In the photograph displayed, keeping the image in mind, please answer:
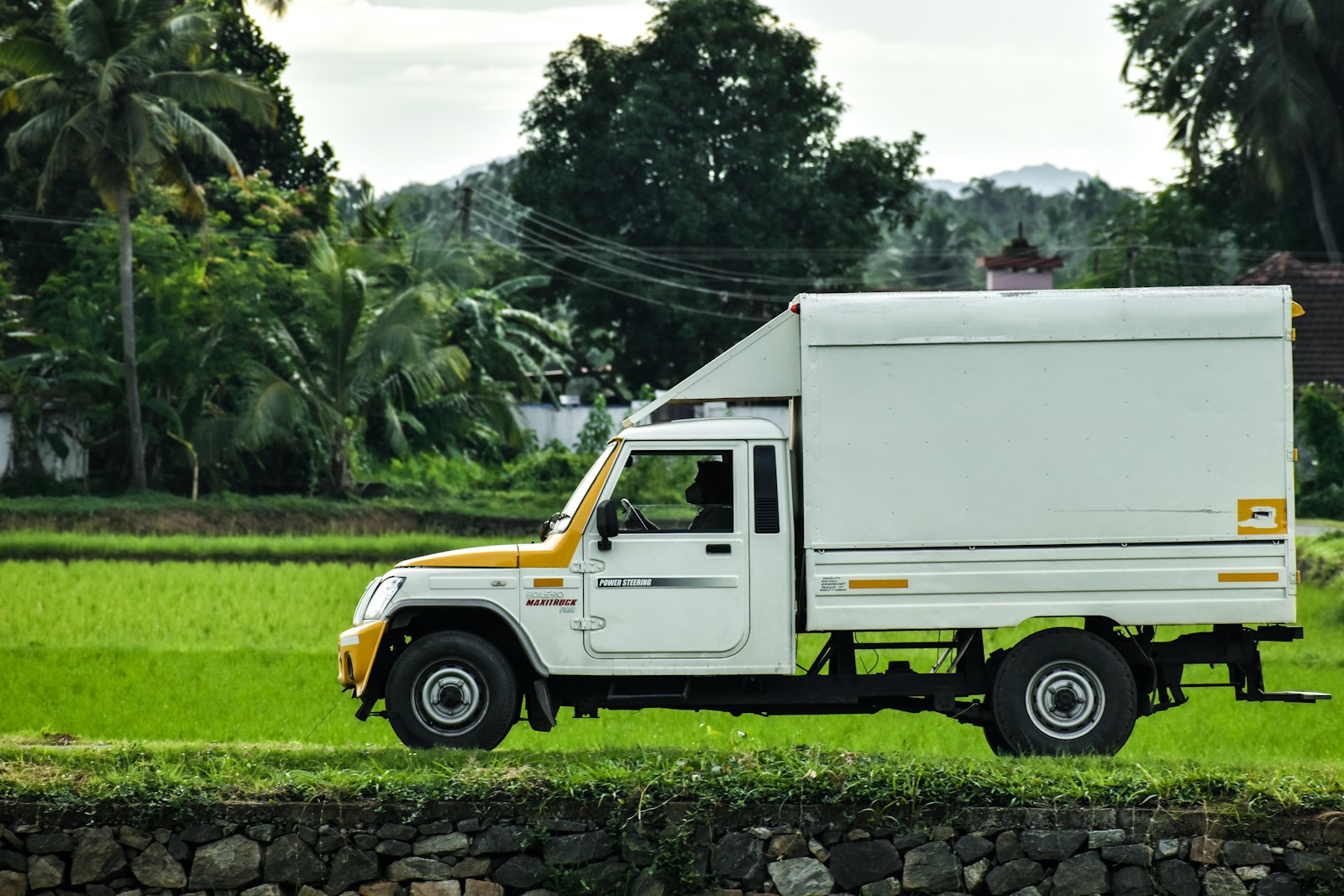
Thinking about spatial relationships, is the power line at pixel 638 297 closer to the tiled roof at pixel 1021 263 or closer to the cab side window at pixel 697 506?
the tiled roof at pixel 1021 263

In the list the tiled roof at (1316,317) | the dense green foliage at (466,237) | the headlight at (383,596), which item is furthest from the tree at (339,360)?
the headlight at (383,596)

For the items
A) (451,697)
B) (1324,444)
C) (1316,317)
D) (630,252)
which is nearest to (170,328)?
(630,252)

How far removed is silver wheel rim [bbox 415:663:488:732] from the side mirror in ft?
3.74

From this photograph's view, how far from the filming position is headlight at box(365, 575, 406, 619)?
9250mm

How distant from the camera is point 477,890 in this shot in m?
8.35

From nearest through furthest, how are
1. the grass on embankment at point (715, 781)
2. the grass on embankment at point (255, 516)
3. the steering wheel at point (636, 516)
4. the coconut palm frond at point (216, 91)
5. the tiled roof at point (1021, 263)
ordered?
the grass on embankment at point (715, 781), the steering wheel at point (636, 516), the grass on embankment at point (255, 516), the coconut palm frond at point (216, 91), the tiled roof at point (1021, 263)

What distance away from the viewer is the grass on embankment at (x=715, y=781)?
8.26m

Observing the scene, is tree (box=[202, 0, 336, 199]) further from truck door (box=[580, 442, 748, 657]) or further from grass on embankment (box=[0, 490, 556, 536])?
truck door (box=[580, 442, 748, 657])

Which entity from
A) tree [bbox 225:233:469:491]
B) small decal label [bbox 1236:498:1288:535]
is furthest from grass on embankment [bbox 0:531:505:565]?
small decal label [bbox 1236:498:1288:535]

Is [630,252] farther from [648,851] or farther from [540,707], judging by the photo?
[648,851]

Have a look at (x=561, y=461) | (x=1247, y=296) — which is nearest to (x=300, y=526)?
(x=561, y=461)

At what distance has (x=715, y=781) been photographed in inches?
332

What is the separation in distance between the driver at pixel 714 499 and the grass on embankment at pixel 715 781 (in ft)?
4.59

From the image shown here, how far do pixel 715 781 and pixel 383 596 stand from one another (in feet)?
7.92
